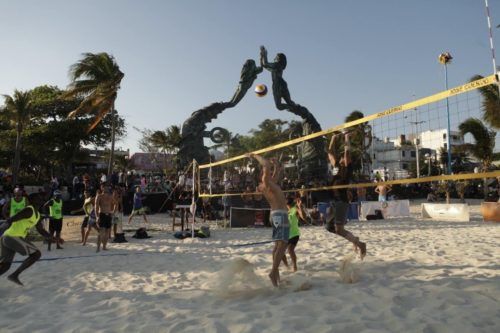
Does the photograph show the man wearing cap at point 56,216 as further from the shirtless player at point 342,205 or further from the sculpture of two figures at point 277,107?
the sculpture of two figures at point 277,107

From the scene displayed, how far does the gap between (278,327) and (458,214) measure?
10.9 metres

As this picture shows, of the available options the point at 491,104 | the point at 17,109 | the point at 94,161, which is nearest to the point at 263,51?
the point at 491,104

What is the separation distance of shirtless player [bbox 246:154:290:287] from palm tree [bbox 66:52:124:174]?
1359 centimetres

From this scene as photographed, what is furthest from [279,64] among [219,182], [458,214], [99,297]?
[99,297]

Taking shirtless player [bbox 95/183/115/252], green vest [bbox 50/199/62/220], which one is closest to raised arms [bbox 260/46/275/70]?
shirtless player [bbox 95/183/115/252]

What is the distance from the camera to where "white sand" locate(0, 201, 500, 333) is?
3061mm

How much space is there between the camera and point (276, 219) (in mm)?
4355

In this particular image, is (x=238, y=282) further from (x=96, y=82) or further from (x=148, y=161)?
(x=148, y=161)

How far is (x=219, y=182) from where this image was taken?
46.8 ft

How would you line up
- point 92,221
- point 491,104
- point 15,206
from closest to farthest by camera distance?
point 15,206 < point 92,221 < point 491,104

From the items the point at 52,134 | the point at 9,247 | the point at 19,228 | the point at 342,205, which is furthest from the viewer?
the point at 52,134

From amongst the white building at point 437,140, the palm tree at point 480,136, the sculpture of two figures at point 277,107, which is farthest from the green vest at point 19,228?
the white building at point 437,140

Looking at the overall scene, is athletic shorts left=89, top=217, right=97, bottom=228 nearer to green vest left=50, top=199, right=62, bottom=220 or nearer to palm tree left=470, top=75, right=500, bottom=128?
green vest left=50, top=199, right=62, bottom=220

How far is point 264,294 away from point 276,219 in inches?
33.4
